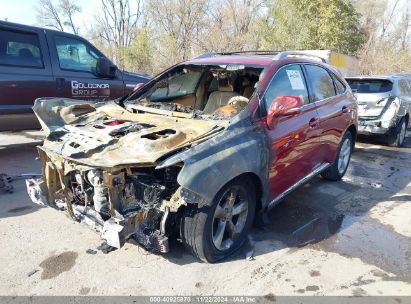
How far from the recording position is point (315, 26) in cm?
2391

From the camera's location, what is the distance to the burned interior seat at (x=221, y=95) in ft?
14.1

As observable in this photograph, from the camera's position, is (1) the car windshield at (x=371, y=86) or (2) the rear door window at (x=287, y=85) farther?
(1) the car windshield at (x=371, y=86)

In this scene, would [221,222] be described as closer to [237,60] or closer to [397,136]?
[237,60]

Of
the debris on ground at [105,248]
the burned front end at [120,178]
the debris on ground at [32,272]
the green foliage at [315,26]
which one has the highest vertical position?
the green foliage at [315,26]

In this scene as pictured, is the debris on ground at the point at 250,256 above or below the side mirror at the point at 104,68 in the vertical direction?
below

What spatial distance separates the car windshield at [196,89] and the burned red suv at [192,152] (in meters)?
0.01

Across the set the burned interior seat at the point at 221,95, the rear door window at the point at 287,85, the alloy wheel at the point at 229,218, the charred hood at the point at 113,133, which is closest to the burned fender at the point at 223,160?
the charred hood at the point at 113,133

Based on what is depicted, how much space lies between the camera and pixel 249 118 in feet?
11.4

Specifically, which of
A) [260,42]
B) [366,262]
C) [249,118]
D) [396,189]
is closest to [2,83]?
[249,118]

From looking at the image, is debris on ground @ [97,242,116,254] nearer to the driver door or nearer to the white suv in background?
the driver door

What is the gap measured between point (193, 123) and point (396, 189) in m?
3.59

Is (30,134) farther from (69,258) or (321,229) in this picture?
(321,229)

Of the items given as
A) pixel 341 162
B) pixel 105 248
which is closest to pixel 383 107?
pixel 341 162

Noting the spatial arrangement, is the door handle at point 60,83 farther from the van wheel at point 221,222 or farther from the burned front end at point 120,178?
the van wheel at point 221,222
